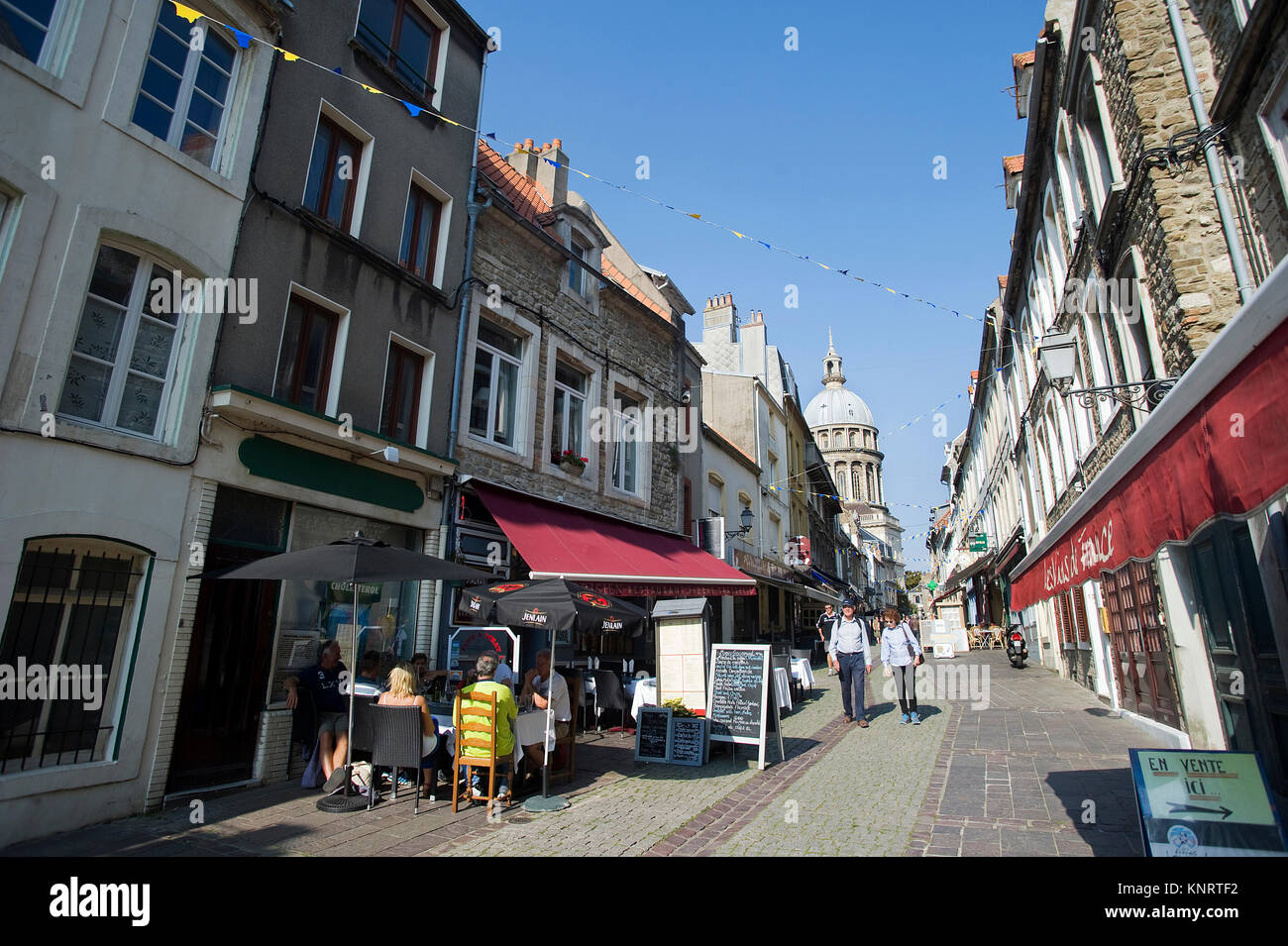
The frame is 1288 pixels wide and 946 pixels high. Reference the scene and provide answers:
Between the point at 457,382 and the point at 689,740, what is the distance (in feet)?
20.0

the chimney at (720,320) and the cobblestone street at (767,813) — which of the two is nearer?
the cobblestone street at (767,813)

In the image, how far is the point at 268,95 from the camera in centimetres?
754

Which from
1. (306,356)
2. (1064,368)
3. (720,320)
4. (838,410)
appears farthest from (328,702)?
(838,410)

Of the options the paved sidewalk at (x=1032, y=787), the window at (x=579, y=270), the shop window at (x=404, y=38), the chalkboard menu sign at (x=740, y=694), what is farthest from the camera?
the window at (x=579, y=270)

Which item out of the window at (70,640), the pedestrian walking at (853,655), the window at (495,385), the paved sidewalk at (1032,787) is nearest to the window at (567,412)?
the window at (495,385)

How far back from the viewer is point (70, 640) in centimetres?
556

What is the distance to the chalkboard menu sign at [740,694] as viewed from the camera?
765 cm

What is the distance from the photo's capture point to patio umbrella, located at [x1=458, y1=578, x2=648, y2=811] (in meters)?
6.41

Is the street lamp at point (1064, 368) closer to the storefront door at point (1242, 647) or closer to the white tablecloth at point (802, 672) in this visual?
the storefront door at point (1242, 647)

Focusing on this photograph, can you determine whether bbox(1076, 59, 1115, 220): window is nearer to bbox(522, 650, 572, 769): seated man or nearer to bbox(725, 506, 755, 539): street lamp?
bbox(522, 650, 572, 769): seated man

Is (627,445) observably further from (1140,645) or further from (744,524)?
(1140,645)

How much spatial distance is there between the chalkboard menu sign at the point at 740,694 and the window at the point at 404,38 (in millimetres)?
9277

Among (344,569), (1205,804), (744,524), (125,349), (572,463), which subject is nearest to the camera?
(1205,804)

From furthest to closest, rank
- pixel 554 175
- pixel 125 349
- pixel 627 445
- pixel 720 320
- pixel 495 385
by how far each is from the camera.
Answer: pixel 720 320 < pixel 627 445 < pixel 554 175 < pixel 495 385 < pixel 125 349
